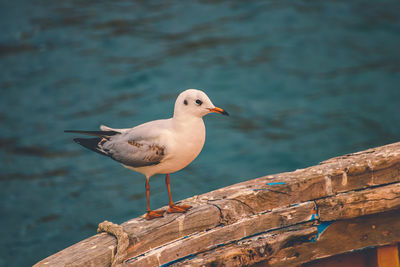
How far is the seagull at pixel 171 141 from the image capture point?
262 centimetres

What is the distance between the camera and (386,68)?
1000 centimetres

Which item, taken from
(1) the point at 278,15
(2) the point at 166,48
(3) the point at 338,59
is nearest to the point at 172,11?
(2) the point at 166,48

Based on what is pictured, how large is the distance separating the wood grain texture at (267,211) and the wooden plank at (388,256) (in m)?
0.25

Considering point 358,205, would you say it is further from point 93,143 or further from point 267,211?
point 93,143

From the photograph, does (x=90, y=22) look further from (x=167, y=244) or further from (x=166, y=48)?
(x=167, y=244)

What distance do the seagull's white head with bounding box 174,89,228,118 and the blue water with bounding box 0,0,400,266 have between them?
189 inches

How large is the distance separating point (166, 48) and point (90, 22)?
2.16 metres

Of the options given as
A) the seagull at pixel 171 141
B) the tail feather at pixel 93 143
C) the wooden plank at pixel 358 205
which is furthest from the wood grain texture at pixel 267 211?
A: the tail feather at pixel 93 143

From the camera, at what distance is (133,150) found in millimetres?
2852

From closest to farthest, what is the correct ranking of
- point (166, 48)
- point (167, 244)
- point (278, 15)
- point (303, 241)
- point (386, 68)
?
point (167, 244) → point (303, 241) → point (386, 68) → point (166, 48) → point (278, 15)

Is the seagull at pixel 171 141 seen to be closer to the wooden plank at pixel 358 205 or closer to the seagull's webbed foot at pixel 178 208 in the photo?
the seagull's webbed foot at pixel 178 208

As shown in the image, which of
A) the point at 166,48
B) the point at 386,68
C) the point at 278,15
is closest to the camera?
the point at 386,68

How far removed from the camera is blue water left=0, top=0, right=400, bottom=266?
7.72 meters

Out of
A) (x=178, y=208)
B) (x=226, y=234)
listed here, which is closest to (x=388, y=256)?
(x=226, y=234)
